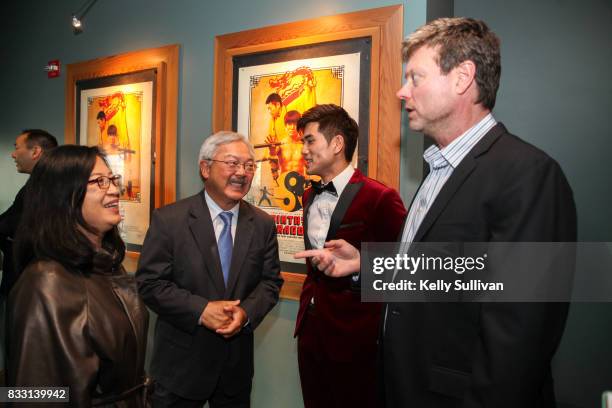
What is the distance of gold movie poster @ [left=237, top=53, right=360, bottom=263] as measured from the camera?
274 cm

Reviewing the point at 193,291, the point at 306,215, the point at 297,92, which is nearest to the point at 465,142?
the point at 306,215

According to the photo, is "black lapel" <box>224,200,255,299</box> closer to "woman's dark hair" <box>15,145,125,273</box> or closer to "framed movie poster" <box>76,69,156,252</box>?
"woman's dark hair" <box>15,145,125,273</box>

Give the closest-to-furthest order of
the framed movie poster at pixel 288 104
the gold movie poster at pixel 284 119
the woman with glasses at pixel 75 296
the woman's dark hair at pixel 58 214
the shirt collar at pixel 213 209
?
the woman with glasses at pixel 75 296 < the woman's dark hair at pixel 58 214 < the shirt collar at pixel 213 209 < the framed movie poster at pixel 288 104 < the gold movie poster at pixel 284 119

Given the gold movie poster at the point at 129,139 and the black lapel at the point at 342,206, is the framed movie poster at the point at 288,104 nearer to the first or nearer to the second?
the black lapel at the point at 342,206

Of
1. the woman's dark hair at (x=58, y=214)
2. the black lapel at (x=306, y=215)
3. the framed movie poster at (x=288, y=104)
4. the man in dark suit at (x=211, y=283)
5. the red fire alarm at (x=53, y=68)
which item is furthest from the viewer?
the red fire alarm at (x=53, y=68)

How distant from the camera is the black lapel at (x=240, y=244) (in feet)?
7.27

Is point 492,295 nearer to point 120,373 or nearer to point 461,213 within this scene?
point 461,213

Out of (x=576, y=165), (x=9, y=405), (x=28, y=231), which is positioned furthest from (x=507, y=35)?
(x=9, y=405)

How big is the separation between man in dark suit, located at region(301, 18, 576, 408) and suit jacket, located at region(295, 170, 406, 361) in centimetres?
60

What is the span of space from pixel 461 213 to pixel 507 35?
5.91 feet

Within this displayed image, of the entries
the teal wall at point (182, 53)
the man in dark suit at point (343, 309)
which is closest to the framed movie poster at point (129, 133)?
the teal wall at point (182, 53)

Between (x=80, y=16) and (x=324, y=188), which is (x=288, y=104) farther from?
(x=80, y=16)

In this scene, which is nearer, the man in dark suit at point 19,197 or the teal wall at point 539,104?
the teal wall at point 539,104

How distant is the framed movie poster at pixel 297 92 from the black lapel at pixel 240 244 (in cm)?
61
